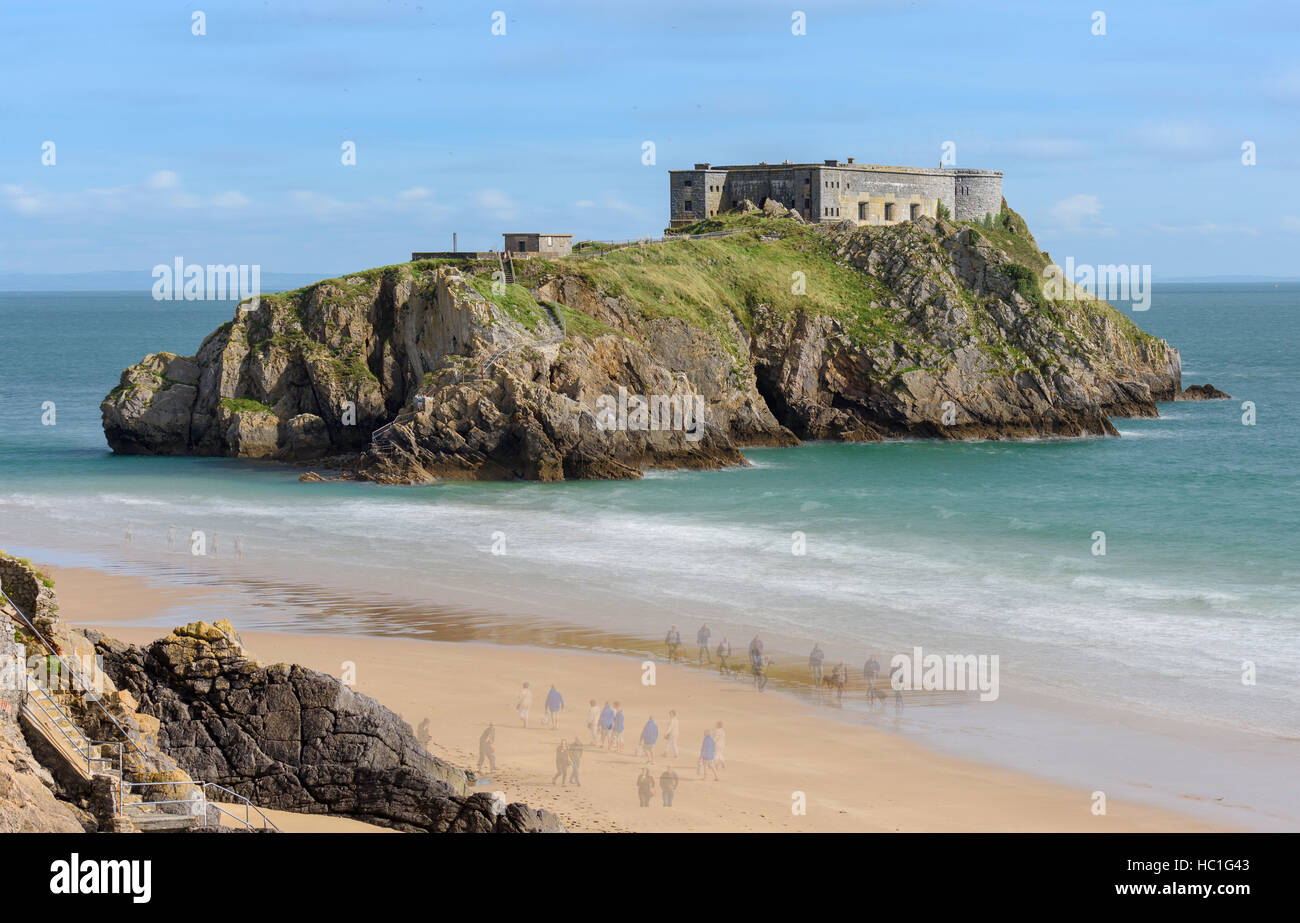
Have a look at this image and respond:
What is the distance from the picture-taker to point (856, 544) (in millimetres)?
39062

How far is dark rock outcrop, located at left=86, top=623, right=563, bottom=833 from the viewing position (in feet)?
56.7

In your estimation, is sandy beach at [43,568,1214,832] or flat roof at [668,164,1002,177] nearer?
sandy beach at [43,568,1214,832]

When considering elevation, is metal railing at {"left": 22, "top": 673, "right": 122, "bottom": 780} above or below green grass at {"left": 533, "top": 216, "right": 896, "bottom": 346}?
below

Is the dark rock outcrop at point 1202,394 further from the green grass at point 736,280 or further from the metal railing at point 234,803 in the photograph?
the metal railing at point 234,803

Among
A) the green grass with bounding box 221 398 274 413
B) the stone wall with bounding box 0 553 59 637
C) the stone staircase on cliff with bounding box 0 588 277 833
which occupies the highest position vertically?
the green grass with bounding box 221 398 274 413

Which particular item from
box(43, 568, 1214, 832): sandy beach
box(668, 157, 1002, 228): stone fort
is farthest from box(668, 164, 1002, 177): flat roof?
box(43, 568, 1214, 832): sandy beach

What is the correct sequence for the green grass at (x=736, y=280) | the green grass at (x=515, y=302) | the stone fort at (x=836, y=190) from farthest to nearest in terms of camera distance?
the stone fort at (x=836, y=190) < the green grass at (x=736, y=280) < the green grass at (x=515, y=302)

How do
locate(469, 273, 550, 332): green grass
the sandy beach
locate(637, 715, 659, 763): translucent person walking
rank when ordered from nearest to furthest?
1. the sandy beach
2. locate(637, 715, 659, 763): translucent person walking
3. locate(469, 273, 550, 332): green grass

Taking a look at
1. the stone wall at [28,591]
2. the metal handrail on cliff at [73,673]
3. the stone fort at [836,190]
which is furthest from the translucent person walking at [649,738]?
the stone fort at [836,190]

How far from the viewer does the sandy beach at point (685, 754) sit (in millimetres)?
18641

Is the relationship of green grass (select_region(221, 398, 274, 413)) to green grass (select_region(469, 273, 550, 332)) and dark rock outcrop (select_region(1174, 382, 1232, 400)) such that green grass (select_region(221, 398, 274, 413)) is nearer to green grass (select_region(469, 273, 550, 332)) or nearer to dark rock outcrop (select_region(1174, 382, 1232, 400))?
green grass (select_region(469, 273, 550, 332))

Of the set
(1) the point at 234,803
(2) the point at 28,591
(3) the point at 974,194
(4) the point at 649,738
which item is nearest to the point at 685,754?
(4) the point at 649,738

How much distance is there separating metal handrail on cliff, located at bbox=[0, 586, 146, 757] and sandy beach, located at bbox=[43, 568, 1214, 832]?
2.47 metres

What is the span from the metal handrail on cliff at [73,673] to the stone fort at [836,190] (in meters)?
67.4
